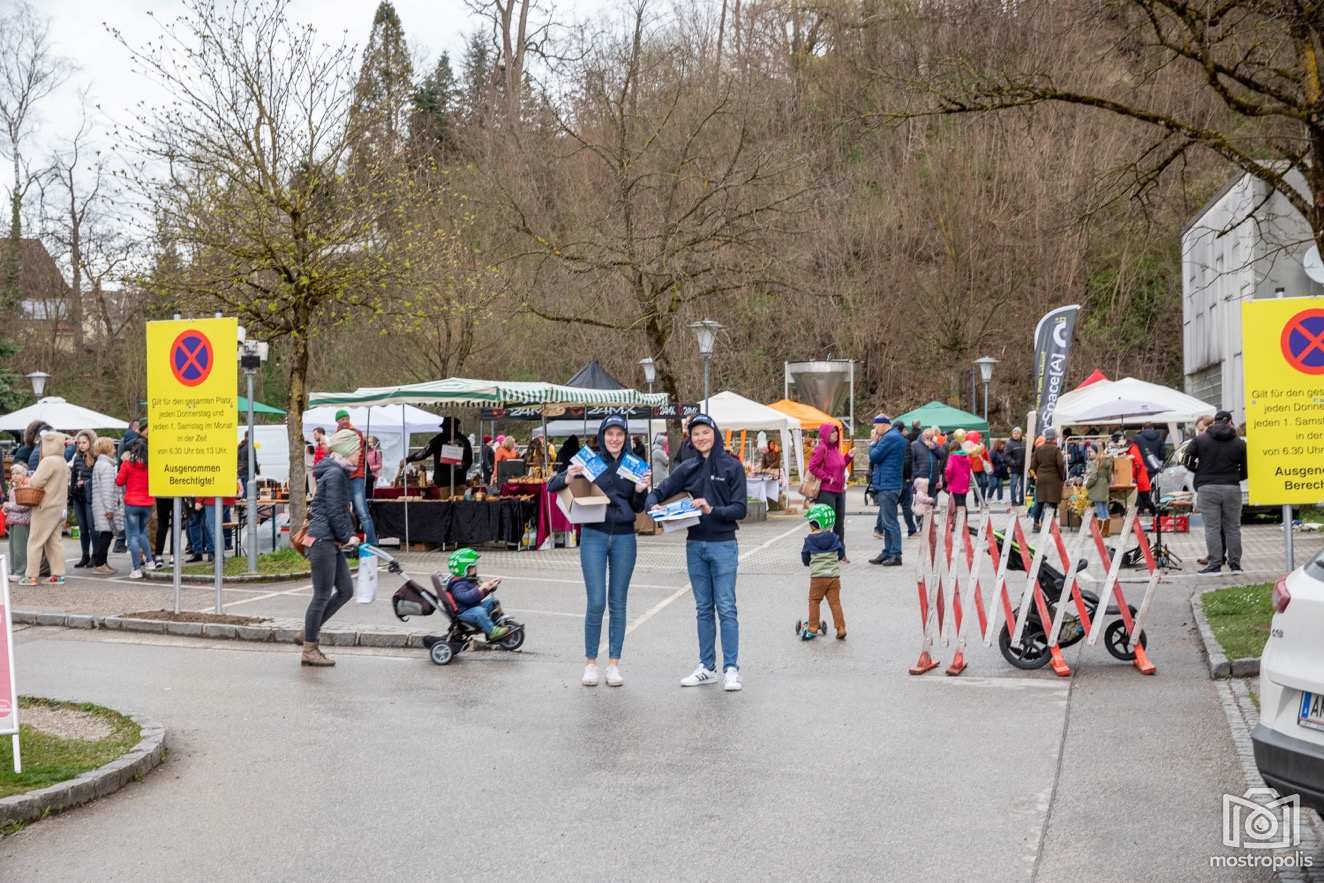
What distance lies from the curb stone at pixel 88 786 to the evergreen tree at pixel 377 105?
14370mm

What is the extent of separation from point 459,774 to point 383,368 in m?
33.7

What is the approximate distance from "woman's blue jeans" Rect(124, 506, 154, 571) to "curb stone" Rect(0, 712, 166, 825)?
33.8ft

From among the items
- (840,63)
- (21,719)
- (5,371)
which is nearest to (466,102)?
(840,63)

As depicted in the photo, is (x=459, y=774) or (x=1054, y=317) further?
(x=1054, y=317)

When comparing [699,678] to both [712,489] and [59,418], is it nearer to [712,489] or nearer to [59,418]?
[712,489]

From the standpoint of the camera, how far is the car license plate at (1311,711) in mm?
4953

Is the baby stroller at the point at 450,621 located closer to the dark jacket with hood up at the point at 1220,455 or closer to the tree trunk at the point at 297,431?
the tree trunk at the point at 297,431

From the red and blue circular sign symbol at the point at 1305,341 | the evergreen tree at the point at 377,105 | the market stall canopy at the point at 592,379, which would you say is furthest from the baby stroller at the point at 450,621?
the market stall canopy at the point at 592,379

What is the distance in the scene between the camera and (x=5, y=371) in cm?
4259

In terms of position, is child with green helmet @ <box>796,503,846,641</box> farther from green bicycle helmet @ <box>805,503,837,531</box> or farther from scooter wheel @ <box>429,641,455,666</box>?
scooter wheel @ <box>429,641,455,666</box>

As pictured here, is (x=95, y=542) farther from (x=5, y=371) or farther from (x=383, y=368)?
(x=5, y=371)

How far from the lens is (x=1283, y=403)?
34.8ft

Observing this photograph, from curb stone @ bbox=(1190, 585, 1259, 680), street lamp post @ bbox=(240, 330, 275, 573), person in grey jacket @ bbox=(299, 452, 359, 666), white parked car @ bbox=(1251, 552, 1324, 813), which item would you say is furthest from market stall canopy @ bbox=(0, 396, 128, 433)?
white parked car @ bbox=(1251, 552, 1324, 813)

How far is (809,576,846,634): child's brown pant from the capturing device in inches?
461
